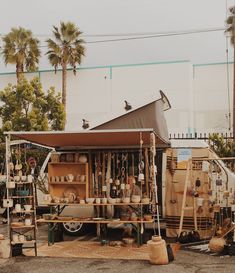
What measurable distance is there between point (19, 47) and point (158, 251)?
2036 centimetres

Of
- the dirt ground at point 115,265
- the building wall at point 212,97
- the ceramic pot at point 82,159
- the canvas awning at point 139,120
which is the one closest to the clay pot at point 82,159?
the ceramic pot at point 82,159

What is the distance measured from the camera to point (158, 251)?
301 inches

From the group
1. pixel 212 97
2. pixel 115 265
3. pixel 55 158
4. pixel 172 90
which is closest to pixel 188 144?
pixel 55 158

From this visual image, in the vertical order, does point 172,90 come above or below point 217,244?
above

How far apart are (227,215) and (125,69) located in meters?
18.2

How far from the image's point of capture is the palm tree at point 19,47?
2580 cm

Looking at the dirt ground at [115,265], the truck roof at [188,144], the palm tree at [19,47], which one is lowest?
the dirt ground at [115,265]

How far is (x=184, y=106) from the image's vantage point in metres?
26.3

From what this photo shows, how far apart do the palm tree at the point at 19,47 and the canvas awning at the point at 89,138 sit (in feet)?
52.8

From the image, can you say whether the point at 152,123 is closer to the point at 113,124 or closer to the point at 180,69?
the point at 113,124

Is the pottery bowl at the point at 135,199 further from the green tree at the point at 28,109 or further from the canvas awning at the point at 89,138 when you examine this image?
the green tree at the point at 28,109

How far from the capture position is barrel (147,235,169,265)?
764 centimetres

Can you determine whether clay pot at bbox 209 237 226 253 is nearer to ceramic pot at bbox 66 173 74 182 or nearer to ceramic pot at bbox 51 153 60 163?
ceramic pot at bbox 66 173 74 182

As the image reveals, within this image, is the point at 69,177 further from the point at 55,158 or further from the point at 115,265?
the point at 115,265
